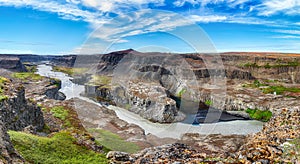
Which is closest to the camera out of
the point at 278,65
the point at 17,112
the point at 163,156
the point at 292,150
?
the point at 292,150

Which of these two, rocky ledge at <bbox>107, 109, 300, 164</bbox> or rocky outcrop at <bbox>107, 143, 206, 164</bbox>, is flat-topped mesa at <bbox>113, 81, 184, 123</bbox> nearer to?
rocky ledge at <bbox>107, 109, 300, 164</bbox>

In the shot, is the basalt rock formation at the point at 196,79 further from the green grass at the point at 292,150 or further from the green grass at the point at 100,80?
the green grass at the point at 292,150

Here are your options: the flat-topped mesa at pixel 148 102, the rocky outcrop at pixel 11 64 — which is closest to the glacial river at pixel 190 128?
the flat-topped mesa at pixel 148 102

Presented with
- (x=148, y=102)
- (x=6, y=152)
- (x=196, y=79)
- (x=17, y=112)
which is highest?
(x=6, y=152)

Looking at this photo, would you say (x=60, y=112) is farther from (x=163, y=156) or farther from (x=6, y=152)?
(x=6, y=152)

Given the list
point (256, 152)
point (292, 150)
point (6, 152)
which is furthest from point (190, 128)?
point (6, 152)
